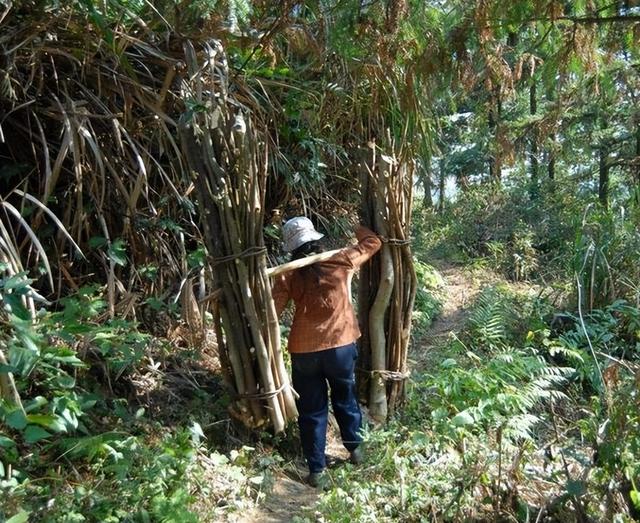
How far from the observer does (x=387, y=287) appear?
3.52 metres

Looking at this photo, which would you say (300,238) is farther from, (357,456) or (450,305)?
(450,305)

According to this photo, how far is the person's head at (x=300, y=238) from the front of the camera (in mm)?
3141

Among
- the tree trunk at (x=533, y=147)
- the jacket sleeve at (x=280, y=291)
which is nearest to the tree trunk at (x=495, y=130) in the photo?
the tree trunk at (x=533, y=147)

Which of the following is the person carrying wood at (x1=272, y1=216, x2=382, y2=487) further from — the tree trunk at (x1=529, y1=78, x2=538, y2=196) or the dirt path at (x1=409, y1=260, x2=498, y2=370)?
the tree trunk at (x1=529, y1=78, x2=538, y2=196)

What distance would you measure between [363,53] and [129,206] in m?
1.61

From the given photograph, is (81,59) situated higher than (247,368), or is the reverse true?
(81,59)

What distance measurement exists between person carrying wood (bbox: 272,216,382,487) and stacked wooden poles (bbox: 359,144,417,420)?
1.18ft

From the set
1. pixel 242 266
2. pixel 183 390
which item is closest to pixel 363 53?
pixel 242 266

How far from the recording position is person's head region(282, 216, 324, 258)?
314 centimetres

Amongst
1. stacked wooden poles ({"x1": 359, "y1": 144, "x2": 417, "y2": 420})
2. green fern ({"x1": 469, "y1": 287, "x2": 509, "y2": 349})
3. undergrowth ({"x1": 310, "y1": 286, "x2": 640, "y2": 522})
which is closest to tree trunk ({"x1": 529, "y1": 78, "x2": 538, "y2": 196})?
green fern ({"x1": 469, "y1": 287, "x2": 509, "y2": 349})

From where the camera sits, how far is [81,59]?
3.37m

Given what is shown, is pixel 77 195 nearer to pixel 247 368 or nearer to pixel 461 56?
pixel 247 368

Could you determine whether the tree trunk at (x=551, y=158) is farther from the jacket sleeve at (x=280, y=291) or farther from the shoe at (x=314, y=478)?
the shoe at (x=314, y=478)

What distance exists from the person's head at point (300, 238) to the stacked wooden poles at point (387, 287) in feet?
1.74
